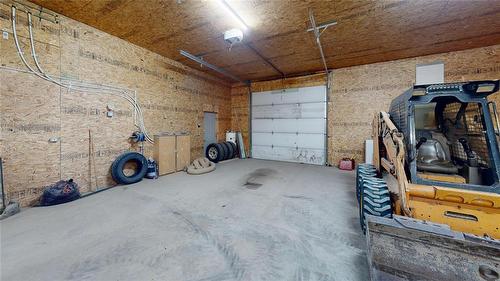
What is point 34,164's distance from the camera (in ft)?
12.1

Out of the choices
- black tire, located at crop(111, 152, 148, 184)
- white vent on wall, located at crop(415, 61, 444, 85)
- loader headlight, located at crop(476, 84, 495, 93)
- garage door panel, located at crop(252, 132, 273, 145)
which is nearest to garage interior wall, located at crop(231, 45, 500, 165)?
white vent on wall, located at crop(415, 61, 444, 85)

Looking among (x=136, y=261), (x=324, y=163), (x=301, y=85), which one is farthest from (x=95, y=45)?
(x=324, y=163)

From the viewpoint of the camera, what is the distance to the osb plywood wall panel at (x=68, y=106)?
3.45 metres

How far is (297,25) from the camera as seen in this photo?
4.30 metres

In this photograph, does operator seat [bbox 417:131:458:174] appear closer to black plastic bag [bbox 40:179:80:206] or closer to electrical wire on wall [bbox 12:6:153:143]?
black plastic bag [bbox 40:179:80:206]

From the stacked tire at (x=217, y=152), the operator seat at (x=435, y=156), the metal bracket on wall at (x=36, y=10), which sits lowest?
the stacked tire at (x=217, y=152)

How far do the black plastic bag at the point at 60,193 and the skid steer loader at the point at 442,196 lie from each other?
541 centimetres

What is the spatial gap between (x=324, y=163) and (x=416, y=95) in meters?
5.88

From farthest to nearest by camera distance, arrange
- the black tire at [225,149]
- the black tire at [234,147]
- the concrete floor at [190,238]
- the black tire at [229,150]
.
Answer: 1. the black tire at [234,147]
2. the black tire at [229,150]
3. the black tire at [225,149]
4. the concrete floor at [190,238]

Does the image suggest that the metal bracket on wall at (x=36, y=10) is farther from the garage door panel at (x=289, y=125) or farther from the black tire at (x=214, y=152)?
the garage door panel at (x=289, y=125)

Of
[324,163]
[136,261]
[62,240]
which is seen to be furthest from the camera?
[324,163]

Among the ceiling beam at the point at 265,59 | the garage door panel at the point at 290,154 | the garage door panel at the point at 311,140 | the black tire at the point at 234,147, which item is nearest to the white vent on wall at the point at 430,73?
the garage door panel at the point at 311,140

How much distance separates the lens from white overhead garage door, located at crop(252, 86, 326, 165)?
796 centimetres

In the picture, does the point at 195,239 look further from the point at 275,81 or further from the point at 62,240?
the point at 275,81
